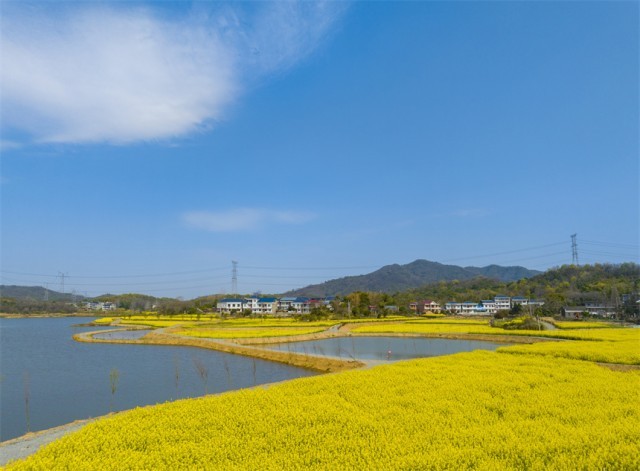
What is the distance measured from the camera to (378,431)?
898 cm

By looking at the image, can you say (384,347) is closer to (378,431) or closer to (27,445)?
(378,431)

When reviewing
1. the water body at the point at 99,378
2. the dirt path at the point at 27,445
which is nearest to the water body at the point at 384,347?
the water body at the point at 99,378

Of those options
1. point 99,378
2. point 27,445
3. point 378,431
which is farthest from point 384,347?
point 27,445

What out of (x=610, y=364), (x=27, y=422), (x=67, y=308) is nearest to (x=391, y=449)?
(x=27, y=422)

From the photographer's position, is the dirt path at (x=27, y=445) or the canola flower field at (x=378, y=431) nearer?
the canola flower field at (x=378, y=431)

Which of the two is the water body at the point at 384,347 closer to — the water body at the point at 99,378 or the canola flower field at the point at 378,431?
the water body at the point at 99,378

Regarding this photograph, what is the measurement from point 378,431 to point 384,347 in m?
32.9

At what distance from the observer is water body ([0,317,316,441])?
19.5 m

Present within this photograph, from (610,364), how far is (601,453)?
53.0 feet

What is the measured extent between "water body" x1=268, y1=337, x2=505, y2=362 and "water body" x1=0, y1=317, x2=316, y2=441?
6.23 m

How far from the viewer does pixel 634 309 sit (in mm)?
62094

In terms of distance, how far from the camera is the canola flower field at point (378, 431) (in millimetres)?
7504

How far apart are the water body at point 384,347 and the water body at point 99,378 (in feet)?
20.4

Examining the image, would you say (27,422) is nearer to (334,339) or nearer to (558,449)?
(558,449)
